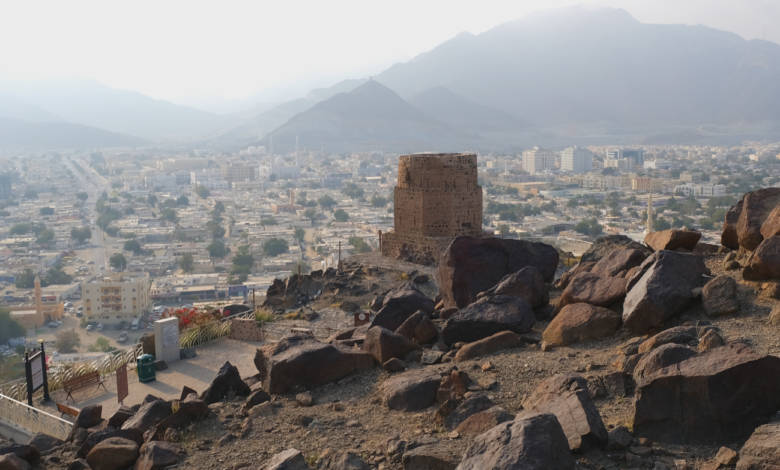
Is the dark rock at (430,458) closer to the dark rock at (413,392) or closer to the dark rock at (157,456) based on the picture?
the dark rock at (413,392)

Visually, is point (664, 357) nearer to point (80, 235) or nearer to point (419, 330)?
point (419, 330)

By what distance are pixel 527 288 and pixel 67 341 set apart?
Result: 2392 centimetres

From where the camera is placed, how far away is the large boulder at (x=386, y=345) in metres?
4.89

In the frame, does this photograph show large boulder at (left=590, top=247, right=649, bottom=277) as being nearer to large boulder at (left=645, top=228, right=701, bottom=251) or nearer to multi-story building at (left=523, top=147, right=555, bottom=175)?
large boulder at (left=645, top=228, right=701, bottom=251)

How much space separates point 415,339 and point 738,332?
7.21ft

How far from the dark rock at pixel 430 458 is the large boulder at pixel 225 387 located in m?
1.96

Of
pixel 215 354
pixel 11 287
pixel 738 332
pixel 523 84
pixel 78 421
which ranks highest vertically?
pixel 523 84

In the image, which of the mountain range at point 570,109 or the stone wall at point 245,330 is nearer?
the stone wall at point 245,330

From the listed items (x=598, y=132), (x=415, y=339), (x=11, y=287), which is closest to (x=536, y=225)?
(x=11, y=287)

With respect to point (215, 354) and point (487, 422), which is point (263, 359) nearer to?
point (487, 422)

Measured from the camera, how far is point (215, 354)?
9219mm

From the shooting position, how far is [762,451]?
274 centimetres

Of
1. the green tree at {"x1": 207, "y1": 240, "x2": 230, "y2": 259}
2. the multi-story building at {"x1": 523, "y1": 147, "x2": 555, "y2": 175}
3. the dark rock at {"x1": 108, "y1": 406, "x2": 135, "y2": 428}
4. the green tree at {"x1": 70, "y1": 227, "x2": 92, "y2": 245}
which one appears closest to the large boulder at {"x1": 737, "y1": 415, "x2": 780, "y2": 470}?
the dark rock at {"x1": 108, "y1": 406, "x2": 135, "y2": 428}

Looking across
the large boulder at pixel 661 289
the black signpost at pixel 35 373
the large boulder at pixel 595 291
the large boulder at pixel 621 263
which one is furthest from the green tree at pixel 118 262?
the large boulder at pixel 661 289
